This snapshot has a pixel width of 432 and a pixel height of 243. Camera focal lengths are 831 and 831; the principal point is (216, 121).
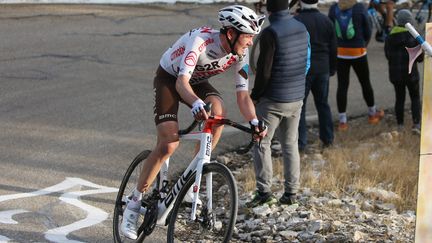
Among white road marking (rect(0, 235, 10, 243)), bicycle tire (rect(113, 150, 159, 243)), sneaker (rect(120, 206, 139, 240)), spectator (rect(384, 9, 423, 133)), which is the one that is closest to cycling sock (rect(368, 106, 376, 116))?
spectator (rect(384, 9, 423, 133))

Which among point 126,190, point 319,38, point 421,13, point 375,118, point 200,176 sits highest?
point 319,38

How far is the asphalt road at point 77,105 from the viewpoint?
738 centimetres

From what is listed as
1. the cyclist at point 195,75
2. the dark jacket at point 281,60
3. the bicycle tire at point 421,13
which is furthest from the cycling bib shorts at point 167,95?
the bicycle tire at point 421,13

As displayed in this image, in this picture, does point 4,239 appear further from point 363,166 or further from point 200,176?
point 363,166

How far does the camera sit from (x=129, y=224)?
20.9ft

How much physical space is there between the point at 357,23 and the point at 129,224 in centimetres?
527

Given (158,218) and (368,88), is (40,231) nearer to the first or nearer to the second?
(158,218)

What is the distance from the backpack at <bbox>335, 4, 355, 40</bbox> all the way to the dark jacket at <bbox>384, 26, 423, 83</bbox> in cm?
52

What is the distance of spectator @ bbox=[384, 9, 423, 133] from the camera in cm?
1042

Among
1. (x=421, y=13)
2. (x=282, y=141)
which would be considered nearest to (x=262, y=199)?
(x=282, y=141)

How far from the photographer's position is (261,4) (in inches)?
555

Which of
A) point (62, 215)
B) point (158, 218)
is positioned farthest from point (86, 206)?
point (158, 218)

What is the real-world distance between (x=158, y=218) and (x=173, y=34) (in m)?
10.8

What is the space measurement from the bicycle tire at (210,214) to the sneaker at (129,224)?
36cm
